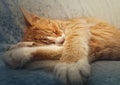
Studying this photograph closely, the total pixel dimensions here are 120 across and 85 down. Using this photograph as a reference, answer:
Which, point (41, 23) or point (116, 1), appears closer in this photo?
point (41, 23)

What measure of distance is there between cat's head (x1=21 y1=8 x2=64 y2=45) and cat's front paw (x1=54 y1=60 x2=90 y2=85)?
306 mm

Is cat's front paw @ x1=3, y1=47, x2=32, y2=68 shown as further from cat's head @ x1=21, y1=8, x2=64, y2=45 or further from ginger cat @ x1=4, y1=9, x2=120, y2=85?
cat's head @ x1=21, y1=8, x2=64, y2=45

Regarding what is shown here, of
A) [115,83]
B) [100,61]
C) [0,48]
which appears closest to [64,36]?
[100,61]

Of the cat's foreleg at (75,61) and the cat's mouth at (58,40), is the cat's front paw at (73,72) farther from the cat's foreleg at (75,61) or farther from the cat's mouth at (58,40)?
the cat's mouth at (58,40)

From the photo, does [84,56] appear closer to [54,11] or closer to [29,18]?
[29,18]

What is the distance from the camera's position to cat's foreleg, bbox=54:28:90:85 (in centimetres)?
86

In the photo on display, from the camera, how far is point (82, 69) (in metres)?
0.90

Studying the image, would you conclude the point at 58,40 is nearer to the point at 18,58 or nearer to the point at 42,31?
the point at 42,31

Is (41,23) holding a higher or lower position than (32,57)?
higher

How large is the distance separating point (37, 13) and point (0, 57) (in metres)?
0.50

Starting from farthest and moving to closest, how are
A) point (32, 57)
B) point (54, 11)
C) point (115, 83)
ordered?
1. point (54, 11)
2. point (32, 57)
3. point (115, 83)

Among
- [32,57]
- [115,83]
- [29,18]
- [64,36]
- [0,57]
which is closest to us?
[115,83]

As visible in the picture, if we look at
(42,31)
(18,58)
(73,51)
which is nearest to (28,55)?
(18,58)

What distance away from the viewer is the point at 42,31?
1.34 metres
